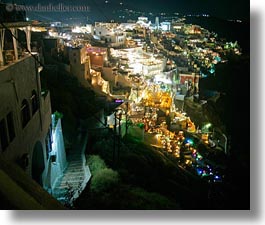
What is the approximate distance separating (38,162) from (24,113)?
95 centimetres

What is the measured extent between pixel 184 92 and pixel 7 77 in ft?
42.9

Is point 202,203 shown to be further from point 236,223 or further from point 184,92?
point 184,92

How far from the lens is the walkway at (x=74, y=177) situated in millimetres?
4300

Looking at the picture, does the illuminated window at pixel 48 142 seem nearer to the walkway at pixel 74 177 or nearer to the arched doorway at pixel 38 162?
the arched doorway at pixel 38 162

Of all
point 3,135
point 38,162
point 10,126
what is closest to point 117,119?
point 38,162

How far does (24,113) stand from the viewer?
3.89 meters

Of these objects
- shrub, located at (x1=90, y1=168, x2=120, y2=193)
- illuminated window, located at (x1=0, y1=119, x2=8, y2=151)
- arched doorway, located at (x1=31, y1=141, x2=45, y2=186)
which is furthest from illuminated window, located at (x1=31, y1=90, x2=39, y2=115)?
shrub, located at (x1=90, y1=168, x2=120, y2=193)

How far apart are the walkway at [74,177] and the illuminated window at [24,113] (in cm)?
120

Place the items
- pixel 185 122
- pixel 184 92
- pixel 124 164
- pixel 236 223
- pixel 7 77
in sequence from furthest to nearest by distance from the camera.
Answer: pixel 184 92
pixel 185 122
pixel 124 164
pixel 7 77
pixel 236 223

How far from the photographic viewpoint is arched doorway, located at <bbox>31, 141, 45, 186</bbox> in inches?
168

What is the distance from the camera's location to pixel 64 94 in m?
7.93

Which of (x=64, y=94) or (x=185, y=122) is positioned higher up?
(x=64, y=94)

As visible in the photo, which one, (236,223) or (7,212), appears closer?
(7,212)

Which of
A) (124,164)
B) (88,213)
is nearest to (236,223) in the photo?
(88,213)
